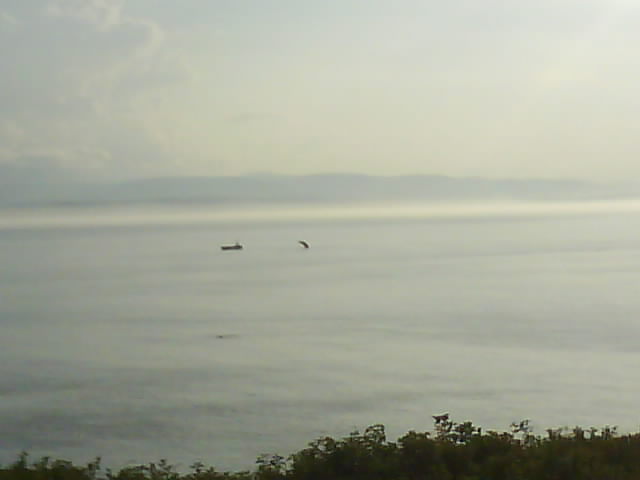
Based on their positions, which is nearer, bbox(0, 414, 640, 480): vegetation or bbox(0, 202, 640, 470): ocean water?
bbox(0, 414, 640, 480): vegetation

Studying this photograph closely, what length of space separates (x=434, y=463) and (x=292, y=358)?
19.1 metres

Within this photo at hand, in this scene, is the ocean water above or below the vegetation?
above

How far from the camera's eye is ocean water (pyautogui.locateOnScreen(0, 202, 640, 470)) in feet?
56.3

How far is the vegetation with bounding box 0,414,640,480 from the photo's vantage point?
6824 millimetres

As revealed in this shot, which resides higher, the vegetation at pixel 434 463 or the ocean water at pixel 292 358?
the ocean water at pixel 292 358

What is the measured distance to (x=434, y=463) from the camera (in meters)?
7.01

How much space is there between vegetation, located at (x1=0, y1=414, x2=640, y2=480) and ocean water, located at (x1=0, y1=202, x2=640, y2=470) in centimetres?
722

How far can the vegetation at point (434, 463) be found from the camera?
682 cm

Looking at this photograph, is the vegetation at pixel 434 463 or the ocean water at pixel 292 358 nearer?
the vegetation at pixel 434 463

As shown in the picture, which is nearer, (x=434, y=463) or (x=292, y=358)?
(x=434, y=463)

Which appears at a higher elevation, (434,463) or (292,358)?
(292,358)

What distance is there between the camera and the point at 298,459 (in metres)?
7.27

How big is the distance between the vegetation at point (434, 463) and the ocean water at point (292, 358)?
23.7 feet

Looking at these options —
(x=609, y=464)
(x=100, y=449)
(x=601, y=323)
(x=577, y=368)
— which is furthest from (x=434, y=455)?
(x=601, y=323)
